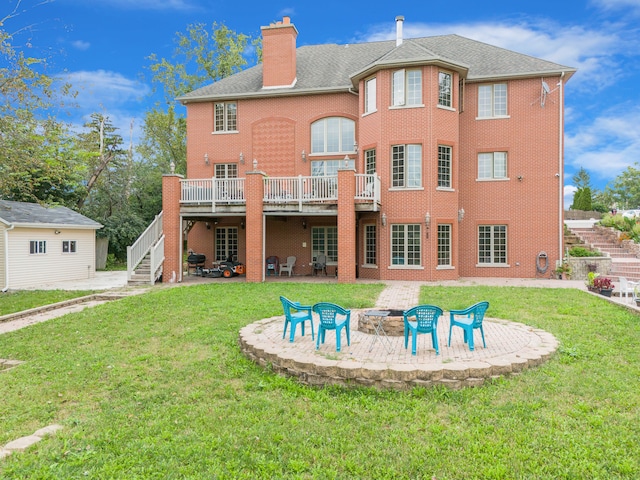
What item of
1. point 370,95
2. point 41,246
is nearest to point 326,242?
→ point 370,95

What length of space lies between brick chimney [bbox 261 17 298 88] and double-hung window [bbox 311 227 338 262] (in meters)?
7.44

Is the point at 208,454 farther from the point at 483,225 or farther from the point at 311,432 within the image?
the point at 483,225

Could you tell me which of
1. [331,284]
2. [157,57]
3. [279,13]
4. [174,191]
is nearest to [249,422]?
[331,284]

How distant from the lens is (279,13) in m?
22.4

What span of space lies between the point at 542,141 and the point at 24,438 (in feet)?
67.3

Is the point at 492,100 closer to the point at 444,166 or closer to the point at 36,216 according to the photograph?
the point at 444,166

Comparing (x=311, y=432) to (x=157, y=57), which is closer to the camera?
(x=311, y=432)

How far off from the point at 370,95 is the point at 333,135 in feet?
8.85

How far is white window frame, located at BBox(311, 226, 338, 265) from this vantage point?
20.7m

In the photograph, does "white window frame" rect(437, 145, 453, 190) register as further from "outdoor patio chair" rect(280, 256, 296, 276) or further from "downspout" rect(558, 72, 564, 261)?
"outdoor patio chair" rect(280, 256, 296, 276)

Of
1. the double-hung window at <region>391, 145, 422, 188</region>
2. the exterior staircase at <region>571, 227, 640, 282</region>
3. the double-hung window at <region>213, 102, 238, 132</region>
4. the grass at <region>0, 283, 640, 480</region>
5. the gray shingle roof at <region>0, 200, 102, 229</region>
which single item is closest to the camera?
the grass at <region>0, 283, 640, 480</region>

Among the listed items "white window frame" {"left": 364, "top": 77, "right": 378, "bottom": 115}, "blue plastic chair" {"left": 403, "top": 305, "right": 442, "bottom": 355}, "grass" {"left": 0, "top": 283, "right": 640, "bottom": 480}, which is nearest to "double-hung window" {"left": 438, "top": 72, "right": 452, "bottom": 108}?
"white window frame" {"left": 364, "top": 77, "right": 378, "bottom": 115}

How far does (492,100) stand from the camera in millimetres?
19406

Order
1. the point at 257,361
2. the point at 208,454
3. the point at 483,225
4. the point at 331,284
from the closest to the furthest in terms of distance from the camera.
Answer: the point at 208,454 → the point at 257,361 → the point at 331,284 → the point at 483,225
